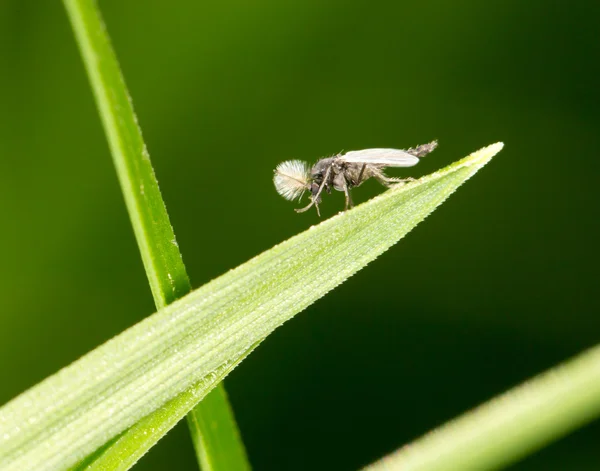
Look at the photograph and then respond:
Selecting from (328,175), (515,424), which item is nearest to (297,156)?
(328,175)

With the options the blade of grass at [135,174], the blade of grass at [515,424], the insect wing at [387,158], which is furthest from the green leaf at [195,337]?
the insect wing at [387,158]

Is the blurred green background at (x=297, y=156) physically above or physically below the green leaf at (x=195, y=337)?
above

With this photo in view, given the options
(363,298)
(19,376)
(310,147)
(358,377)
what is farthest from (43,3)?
(358,377)

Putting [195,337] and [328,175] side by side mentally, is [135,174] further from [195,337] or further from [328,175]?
[328,175]

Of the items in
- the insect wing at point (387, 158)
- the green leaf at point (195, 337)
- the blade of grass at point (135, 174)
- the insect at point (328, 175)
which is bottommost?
the green leaf at point (195, 337)

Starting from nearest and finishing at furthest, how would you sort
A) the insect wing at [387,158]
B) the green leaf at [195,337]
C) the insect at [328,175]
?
the green leaf at [195,337] → the insect wing at [387,158] → the insect at [328,175]

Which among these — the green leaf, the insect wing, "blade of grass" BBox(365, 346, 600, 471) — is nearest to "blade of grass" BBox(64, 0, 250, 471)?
the green leaf

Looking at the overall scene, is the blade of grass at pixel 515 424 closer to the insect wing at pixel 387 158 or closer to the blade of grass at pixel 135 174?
the blade of grass at pixel 135 174
